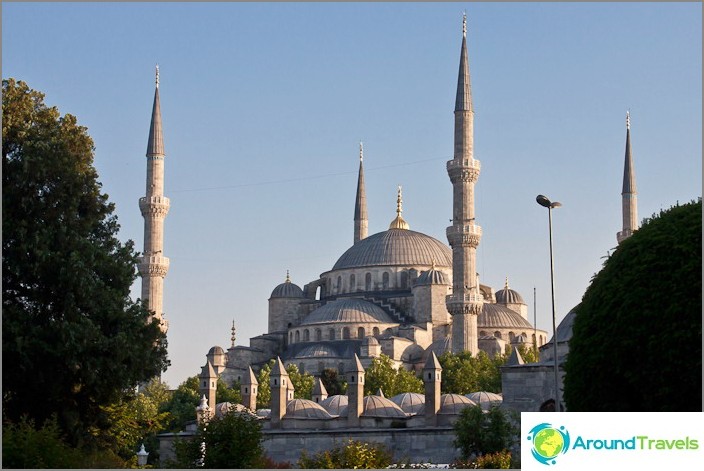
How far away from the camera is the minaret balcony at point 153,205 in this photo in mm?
63594

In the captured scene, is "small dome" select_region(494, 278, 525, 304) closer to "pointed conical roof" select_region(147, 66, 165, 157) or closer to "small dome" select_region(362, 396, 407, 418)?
"pointed conical roof" select_region(147, 66, 165, 157)

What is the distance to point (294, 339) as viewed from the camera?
7862cm

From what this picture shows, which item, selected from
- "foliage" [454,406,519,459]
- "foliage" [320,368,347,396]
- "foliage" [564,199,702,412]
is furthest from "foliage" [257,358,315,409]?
"foliage" [564,199,702,412]

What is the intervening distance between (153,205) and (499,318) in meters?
22.9

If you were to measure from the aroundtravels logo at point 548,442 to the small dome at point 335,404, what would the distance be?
37244 millimetres

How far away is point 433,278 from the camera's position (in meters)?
77.6

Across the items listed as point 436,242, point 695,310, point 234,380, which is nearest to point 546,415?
point 695,310

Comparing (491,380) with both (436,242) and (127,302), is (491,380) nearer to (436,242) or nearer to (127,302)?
(436,242)

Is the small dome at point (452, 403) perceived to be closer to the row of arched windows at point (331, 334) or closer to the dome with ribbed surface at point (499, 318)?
the row of arched windows at point (331, 334)

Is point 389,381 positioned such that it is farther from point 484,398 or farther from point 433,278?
point 484,398

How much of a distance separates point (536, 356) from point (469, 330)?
3634 mm

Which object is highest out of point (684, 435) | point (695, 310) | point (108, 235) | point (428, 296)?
point (428, 296)

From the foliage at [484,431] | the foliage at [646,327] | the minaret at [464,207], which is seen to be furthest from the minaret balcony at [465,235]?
the foliage at [646,327]

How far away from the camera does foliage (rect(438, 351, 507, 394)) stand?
60028 millimetres
